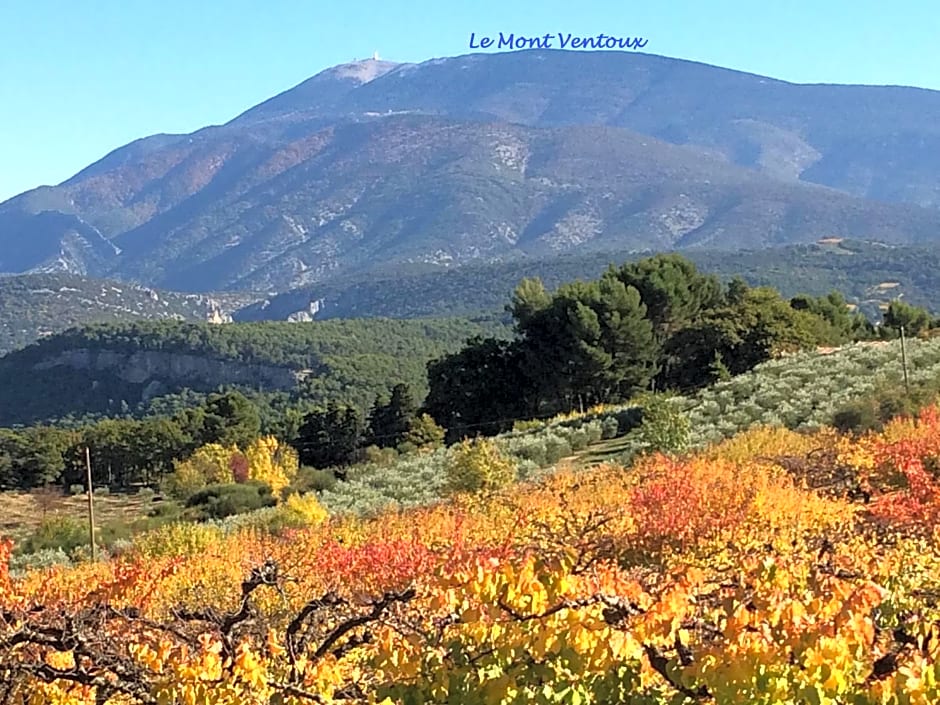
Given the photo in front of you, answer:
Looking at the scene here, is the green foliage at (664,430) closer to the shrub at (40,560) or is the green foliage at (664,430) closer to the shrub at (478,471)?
the shrub at (478,471)

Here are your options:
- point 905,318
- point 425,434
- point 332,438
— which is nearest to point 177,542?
point 425,434

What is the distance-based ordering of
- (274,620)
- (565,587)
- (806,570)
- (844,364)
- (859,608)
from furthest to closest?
(844,364)
(274,620)
(806,570)
(565,587)
(859,608)

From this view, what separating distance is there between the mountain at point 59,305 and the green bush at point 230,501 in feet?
342

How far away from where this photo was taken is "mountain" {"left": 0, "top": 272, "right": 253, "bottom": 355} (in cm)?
13450

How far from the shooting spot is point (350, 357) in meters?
80.0

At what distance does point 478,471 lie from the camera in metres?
17.4

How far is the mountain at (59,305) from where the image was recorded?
134500mm

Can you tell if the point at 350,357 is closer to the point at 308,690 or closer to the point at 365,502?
the point at 365,502

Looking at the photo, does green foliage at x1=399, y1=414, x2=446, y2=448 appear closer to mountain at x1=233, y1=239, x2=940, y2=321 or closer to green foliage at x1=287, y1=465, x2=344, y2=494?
green foliage at x1=287, y1=465, x2=344, y2=494

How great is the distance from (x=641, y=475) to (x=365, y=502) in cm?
Result: 944

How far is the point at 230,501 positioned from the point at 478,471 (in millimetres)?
12248

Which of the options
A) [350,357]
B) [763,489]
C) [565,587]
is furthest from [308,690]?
[350,357]

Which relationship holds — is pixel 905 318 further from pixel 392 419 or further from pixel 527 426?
pixel 392 419

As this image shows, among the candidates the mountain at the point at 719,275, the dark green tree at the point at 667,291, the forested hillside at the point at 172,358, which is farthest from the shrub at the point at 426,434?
the mountain at the point at 719,275
